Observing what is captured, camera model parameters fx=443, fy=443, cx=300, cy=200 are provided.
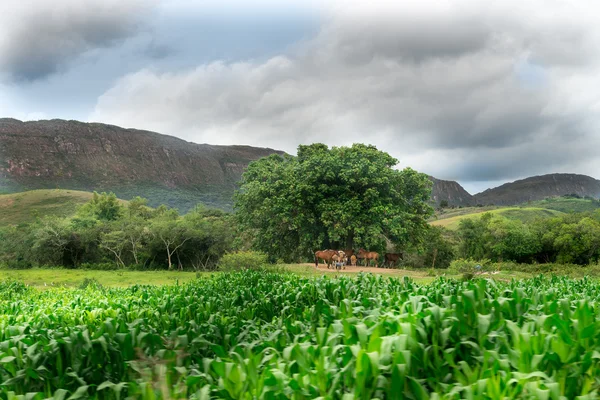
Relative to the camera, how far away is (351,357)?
2.79 meters

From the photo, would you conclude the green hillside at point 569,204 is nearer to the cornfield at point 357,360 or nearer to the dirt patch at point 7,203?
the dirt patch at point 7,203

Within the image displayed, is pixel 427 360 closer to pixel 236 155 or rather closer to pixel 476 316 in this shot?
pixel 476 316

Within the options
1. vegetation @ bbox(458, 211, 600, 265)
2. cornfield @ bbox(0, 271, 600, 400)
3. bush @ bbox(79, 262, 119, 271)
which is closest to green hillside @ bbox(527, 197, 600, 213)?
vegetation @ bbox(458, 211, 600, 265)

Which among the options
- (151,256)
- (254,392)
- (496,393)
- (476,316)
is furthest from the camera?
(151,256)

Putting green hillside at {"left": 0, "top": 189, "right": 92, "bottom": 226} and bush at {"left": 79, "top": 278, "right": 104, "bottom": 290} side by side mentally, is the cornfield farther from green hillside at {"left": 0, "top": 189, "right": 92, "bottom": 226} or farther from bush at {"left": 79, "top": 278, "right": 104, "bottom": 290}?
green hillside at {"left": 0, "top": 189, "right": 92, "bottom": 226}

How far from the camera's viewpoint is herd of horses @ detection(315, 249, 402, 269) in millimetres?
25250

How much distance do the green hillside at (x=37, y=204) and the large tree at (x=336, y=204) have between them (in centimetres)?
6062

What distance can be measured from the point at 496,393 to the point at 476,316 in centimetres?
151

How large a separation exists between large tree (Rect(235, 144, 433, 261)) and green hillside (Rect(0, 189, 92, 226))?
60617 millimetres

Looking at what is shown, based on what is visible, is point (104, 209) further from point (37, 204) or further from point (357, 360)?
point (357, 360)

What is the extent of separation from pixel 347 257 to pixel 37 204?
79.1 m

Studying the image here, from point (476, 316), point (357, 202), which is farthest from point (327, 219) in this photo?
point (476, 316)

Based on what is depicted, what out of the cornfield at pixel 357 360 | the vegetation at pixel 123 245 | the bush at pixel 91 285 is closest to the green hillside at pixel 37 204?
the vegetation at pixel 123 245

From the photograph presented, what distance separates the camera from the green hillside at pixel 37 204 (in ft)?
267
